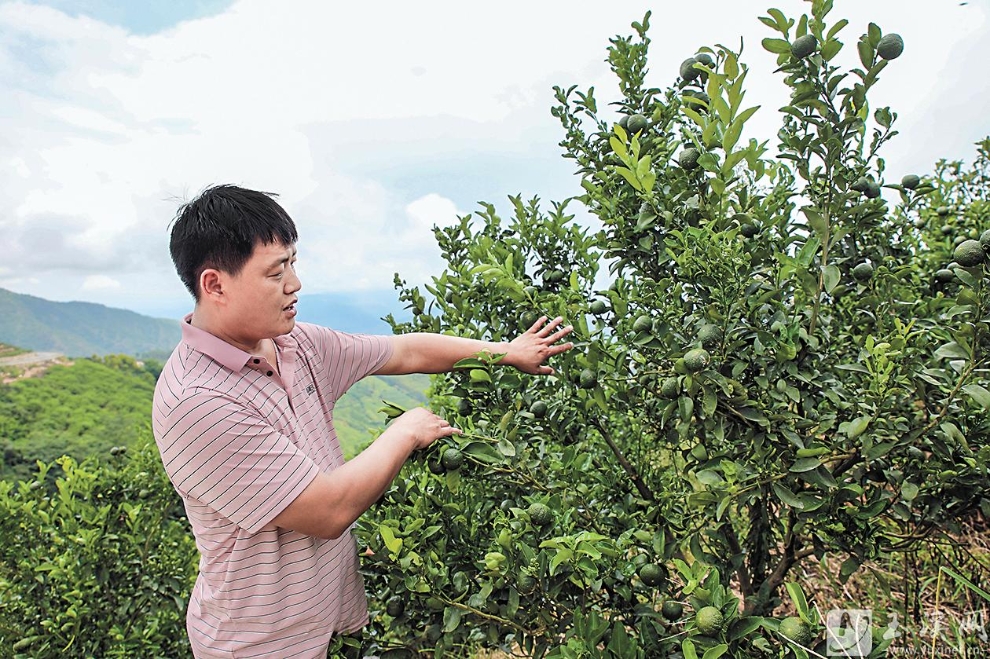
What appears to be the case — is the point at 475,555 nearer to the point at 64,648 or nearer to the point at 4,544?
the point at 64,648

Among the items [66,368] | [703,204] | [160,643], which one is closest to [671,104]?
[703,204]

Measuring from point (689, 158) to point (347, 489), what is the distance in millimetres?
1107

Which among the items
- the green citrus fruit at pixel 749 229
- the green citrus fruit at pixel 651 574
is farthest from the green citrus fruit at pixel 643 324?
the green citrus fruit at pixel 651 574

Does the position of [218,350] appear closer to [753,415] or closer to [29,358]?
[753,415]

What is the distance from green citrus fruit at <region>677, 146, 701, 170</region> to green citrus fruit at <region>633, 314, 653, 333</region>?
40 centimetres

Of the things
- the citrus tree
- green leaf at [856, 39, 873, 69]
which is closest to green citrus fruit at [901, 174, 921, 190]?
the citrus tree

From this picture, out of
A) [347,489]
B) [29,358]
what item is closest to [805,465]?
[347,489]

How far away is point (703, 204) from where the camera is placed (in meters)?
1.66

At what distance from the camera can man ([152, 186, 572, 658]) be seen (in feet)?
4.64

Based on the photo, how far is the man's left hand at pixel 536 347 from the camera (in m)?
1.75

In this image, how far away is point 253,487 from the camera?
1404 mm

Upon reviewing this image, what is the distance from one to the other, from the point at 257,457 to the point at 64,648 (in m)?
1.98

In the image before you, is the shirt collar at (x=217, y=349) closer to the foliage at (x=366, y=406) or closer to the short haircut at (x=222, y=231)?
the short haircut at (x=222, y=231)

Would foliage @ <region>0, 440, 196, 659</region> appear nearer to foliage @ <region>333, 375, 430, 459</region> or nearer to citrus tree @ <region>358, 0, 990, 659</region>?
foliage @ <region>333, 375, 430, 459</region>
